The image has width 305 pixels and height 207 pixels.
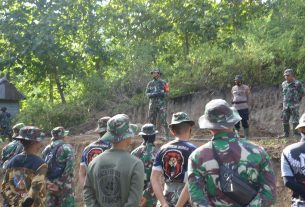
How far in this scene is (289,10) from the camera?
1841cm

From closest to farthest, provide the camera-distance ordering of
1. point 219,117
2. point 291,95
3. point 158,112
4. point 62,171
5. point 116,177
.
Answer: point 219,117
point 116,177
point 62,171
point 291,95
point 158,112

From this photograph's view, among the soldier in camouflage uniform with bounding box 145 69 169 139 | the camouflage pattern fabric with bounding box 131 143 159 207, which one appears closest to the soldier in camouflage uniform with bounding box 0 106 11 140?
the soldier in camouflage uniform with bounding box 145 69 169 139

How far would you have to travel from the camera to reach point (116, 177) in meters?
4.71

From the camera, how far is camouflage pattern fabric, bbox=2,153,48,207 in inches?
216

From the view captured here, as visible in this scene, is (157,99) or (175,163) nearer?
(175,163)

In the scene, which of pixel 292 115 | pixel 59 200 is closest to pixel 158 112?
pixel 292 115

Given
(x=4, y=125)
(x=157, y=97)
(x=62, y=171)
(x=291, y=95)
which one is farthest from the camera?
(x=4, y=125)

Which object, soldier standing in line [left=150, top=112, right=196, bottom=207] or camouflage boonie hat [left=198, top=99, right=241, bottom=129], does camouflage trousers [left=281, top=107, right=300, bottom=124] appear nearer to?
soldier standing in line [left=150, top=112, right=196, bottom=207]

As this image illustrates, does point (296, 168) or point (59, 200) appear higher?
point (296, 168)

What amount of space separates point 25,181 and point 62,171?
6.78 ft

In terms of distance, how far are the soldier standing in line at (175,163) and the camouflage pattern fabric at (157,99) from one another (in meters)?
8.38

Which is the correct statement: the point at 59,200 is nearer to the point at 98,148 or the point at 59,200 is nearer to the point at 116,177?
the point at 98,148

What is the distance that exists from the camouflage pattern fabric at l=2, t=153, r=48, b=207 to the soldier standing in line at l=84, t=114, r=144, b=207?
2.83 feet

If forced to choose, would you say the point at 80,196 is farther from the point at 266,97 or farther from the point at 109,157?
the point at 109,157
